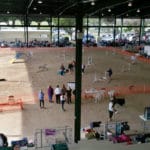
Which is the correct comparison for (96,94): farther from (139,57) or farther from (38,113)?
(139,57)

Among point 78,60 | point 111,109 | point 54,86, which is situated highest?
point 78,60

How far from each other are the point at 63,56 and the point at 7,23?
39.7ft

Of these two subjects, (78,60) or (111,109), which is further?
(111,109)

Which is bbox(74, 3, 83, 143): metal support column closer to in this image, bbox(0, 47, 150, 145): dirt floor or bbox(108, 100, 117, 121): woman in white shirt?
bbox(0, 47, 150, 145): dirt floor

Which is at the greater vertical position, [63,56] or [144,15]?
[144,15]

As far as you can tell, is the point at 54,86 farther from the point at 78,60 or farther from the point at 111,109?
the point at 78,60

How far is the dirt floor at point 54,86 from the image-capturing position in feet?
49.7

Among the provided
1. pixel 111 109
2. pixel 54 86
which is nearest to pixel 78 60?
pixel 111 109

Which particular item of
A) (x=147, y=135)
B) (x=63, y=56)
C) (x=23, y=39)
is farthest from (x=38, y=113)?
(x=23, y=39)

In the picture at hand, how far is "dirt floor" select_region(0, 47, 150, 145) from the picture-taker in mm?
15148

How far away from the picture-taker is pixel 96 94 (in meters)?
19.2

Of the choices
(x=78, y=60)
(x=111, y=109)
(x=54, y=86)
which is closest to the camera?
(x=78, y=60)

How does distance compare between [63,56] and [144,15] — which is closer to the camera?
[63,56]

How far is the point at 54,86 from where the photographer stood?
22.8 meters
